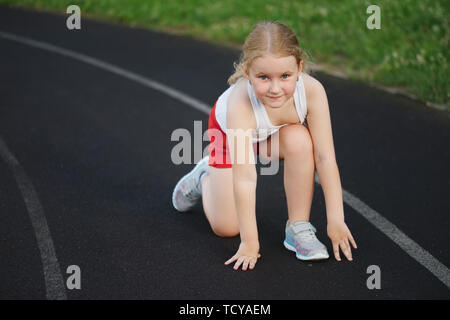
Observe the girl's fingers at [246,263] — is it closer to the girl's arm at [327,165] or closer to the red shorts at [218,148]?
the girl's arm at [327,165]

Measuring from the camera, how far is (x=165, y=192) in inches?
215

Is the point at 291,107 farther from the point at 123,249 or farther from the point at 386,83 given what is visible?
the point at 386,83

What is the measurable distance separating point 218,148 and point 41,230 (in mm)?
1595

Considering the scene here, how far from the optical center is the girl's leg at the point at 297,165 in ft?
13.3

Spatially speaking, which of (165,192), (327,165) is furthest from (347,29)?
(327,165)

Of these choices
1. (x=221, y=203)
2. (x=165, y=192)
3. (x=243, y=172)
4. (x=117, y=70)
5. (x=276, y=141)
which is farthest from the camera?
(x=117, y=70)

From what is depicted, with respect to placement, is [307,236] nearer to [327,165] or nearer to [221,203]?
[327,165]

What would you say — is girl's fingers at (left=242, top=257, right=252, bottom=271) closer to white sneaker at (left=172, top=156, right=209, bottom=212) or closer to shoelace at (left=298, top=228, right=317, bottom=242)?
shoelace at (left=298, top=228, right=317, bottom=242)

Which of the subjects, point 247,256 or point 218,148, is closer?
point 247,256

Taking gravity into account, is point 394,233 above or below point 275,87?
below

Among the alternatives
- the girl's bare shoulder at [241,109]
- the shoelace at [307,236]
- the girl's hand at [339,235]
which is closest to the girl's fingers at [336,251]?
the girl's hand at [339,235]

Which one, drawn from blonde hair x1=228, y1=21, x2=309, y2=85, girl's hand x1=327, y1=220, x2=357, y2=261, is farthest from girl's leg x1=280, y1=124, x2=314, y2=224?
blonde hair x1=228, y1=21, x2=309, y2=85

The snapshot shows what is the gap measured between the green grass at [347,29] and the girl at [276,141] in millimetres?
3655
